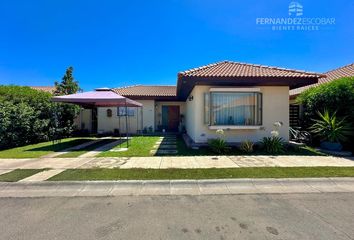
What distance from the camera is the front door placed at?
59.5 ft

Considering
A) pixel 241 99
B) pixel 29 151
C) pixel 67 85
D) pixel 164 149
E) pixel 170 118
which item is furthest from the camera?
pixel 67 85

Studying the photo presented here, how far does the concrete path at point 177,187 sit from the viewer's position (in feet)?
14.0

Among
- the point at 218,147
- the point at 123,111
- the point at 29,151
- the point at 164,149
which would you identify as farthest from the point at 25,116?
the point at 218,147

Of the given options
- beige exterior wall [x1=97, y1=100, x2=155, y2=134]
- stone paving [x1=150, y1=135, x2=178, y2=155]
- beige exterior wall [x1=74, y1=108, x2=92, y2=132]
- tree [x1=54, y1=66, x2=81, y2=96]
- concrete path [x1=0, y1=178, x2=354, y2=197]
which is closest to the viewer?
concrete path [x1=0, y1=178, x2=354, y2=197]

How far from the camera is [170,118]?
1816cm

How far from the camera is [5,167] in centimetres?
604

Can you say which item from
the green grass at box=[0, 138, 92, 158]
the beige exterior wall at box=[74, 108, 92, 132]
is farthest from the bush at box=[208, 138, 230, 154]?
the beige exterior wall at box=[74, 108, 92, 132]

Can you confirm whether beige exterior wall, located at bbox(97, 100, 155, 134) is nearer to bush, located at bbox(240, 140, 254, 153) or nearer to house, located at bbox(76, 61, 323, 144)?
house, located at bbox(76, 61, 323, 144)

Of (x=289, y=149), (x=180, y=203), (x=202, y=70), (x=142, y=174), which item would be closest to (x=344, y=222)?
(x=180, y=203)

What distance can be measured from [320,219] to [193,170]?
310 centimetres

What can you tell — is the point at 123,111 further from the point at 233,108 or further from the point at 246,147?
the point at 246,147

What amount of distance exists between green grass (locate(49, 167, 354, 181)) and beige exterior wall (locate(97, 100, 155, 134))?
11014 mm

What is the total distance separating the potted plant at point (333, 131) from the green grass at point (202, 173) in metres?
2.95

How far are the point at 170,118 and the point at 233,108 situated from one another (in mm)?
9658
